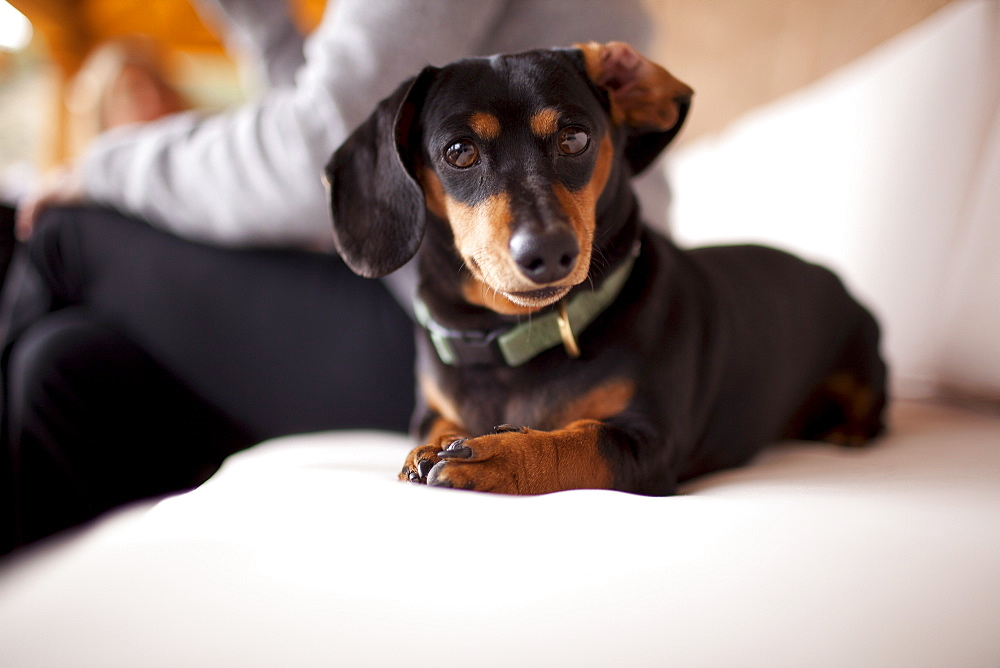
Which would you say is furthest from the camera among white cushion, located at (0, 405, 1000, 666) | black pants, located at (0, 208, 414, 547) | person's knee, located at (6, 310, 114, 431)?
black pants, located at (0, 208, 414, 547)

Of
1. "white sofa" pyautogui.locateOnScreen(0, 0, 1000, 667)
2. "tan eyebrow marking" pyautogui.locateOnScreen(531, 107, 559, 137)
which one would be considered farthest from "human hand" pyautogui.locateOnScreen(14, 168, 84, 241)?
"tan eyebrow marking" pyautogui.locateOnScreen(531, 107, 559, 137)

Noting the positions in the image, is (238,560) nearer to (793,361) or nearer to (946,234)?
(793,361)

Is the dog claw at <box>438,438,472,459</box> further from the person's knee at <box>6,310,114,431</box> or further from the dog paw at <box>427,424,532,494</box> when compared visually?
the person's knee at <box>6,310,114,431</box>

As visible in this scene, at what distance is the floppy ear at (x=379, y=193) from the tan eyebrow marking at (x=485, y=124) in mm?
93

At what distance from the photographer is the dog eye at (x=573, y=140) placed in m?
0.76

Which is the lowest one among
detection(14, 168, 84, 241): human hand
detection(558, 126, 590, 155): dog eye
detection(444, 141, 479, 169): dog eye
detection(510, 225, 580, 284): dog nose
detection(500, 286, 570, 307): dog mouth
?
detection(14, 168, 84, 241): human hand

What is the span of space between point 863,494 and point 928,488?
0.28 ft

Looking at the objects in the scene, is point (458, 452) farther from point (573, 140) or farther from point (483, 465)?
point (573, 140)

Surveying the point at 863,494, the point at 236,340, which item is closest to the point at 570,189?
the point at 863,494

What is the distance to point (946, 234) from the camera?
1.21m

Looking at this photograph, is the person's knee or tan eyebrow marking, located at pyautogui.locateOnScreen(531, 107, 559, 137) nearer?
tan eyebrow marking, located at pyautogui.locateOnScreen(531, 107, 559, 137)

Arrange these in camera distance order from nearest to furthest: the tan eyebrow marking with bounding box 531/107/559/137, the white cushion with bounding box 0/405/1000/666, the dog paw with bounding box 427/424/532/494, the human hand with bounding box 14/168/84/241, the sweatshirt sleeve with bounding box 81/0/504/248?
the white cushion with bounding box 0/405/1000/666 < the dog paw with bounding box 427/424/532/494 < the tan eyebrow marking with bounding box 531/107/559/137 < the sweatshirt sleeve with bounding box 81/0/504/248 < the human hand with bounding box 14/168/84/241

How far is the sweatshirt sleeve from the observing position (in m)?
0.89

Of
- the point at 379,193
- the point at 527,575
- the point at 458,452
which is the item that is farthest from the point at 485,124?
the point at 527,575
